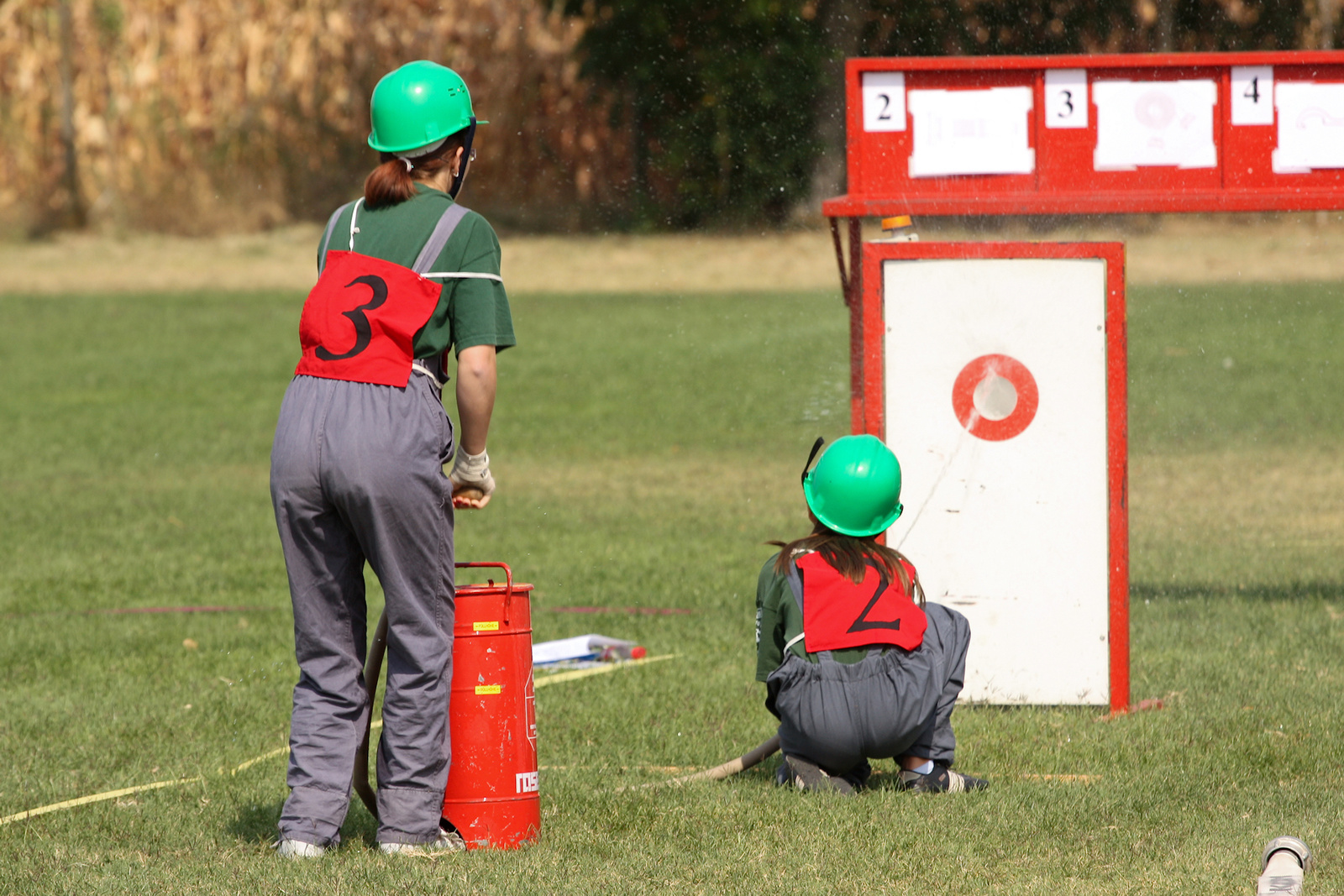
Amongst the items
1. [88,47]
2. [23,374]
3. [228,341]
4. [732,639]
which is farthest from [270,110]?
[732,639]

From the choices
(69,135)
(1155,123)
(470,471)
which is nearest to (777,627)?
(470,471)

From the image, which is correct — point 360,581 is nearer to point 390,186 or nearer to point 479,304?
point 479,304

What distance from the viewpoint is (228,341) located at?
1833 cm

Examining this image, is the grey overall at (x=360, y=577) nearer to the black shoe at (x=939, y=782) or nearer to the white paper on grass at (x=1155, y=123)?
the black shoe at (x=939, y=782)

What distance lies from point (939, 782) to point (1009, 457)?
131cm

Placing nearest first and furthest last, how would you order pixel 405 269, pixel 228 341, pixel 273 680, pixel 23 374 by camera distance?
pixel 405 269 < pixel 273 680 < pixel 23 374 < pixel 228 341

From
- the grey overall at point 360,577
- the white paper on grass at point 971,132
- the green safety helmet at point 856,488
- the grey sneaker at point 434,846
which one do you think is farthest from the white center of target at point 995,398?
the grey sneaker at point 434,846

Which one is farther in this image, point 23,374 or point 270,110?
point 270,110

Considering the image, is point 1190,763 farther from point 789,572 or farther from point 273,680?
point 273,680

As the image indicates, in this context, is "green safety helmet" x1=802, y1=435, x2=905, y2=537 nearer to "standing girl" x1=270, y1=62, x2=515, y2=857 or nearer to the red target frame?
the red target frame

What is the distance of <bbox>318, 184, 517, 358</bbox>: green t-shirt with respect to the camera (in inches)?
157

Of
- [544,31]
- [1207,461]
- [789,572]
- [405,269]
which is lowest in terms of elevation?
[1207,461]

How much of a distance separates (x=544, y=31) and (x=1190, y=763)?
2339 centimetres

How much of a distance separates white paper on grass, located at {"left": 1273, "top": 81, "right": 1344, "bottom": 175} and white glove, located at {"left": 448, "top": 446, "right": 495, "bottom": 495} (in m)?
2.88
